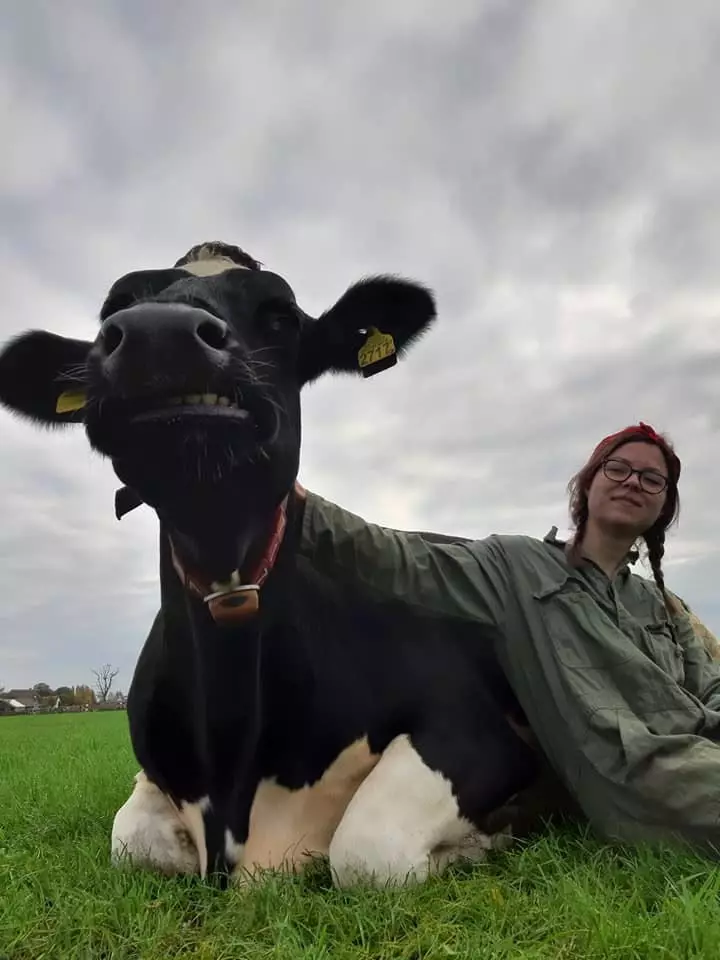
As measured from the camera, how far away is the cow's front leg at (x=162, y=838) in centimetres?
393

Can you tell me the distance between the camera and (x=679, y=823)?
346 centimetres

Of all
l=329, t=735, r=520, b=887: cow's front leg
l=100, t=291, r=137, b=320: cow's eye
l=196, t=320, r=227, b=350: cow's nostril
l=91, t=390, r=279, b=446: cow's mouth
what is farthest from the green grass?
l=100, t=291, r=137, b=320: cow's eye

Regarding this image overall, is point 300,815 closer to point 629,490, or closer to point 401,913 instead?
point 401,913

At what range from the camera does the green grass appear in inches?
105

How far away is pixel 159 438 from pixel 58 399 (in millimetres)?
1431

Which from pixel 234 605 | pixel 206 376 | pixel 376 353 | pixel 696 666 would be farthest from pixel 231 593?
pixel 696 666

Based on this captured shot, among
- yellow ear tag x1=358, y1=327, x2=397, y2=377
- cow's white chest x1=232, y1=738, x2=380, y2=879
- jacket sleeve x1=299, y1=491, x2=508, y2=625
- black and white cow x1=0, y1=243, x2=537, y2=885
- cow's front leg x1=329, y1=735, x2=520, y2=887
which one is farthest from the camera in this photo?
yellow ear tag x1=358, y1=327, x2=397, y2=377

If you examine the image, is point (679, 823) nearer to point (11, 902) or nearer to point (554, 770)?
point (554, 770)

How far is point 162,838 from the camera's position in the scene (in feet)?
13.1

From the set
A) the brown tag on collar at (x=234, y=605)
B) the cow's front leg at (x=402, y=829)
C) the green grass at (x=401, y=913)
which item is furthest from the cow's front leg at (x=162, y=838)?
the brown tag on collar at (x=234, y=605)

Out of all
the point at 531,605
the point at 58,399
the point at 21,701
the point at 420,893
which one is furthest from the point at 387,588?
the point at 21,701

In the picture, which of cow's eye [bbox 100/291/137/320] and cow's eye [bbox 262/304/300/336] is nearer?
cow's eye [bbox 100/291/137/320]

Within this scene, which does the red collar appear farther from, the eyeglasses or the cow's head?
the eyeglasses

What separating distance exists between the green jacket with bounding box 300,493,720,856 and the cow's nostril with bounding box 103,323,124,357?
1433 millimetres
